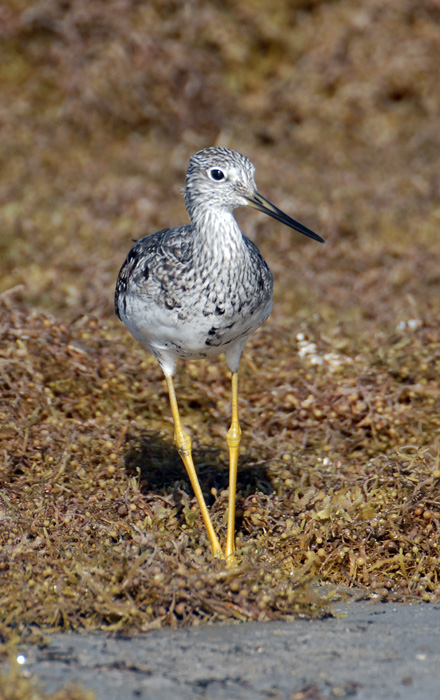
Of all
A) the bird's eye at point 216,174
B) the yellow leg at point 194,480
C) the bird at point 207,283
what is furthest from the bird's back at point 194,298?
the yellow leg at point 194,480

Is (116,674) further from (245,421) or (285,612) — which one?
(245,421)

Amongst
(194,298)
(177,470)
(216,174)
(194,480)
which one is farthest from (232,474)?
(216,174)

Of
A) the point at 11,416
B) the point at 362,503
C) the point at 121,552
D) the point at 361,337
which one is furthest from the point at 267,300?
the point at 361,337

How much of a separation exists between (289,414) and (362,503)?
1.65 meters

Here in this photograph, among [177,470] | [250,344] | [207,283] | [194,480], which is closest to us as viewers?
[207,283]

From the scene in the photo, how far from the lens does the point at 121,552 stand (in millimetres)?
5199

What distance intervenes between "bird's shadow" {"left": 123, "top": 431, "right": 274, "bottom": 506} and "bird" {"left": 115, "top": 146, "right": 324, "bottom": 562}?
1.83 feet

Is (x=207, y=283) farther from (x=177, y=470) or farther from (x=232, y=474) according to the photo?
(x=177, y=470)

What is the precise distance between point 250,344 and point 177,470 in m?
2.16

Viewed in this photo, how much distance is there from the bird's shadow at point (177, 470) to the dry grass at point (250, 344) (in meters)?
A: 0.02

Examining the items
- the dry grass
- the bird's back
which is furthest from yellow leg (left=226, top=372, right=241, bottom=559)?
the bird's back

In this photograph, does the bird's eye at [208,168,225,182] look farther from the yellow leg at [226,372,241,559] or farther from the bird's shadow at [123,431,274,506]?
the bird's shadow at [123,431,274,506]

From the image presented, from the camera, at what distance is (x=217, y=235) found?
563 centimetres

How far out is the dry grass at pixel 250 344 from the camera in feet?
18.1
